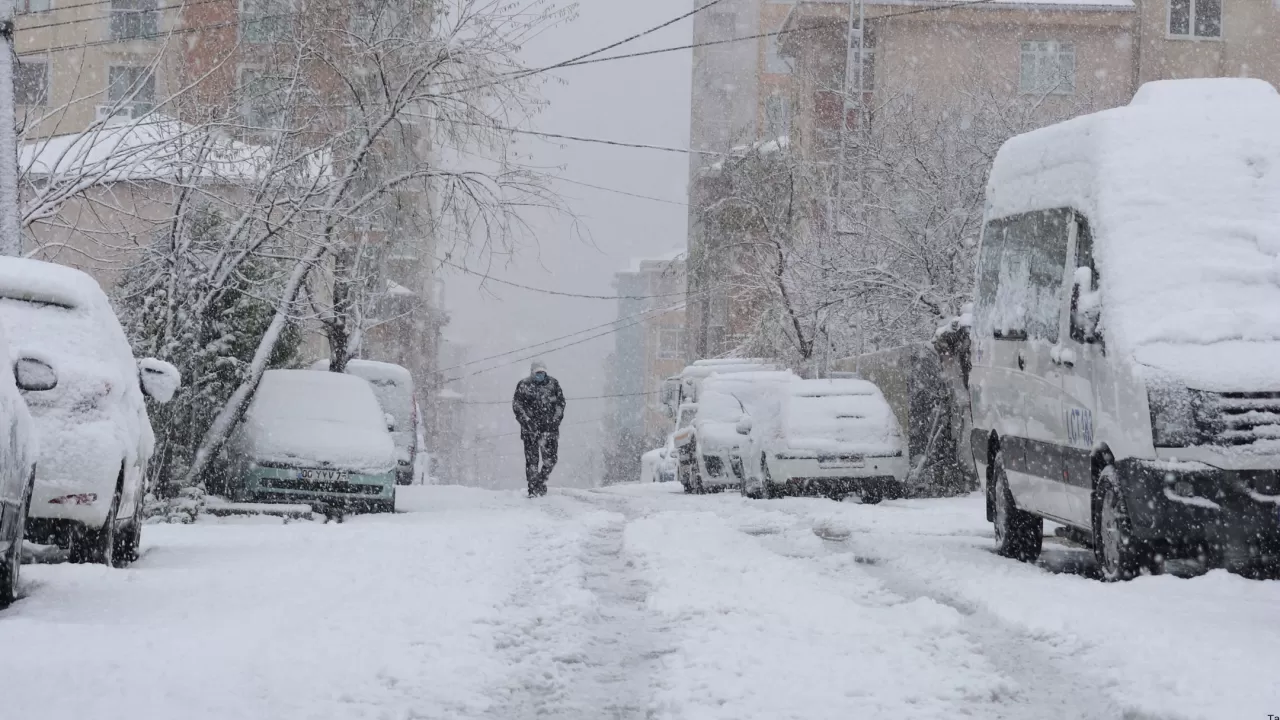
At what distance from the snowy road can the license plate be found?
526 centimetres

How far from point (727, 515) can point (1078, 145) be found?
6.21m

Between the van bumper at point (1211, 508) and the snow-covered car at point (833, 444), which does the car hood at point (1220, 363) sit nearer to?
the van bumper at point (1211, 508)

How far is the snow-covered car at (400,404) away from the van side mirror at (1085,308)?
1985cm

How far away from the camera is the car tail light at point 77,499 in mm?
9164

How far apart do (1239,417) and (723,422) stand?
52.6 feet

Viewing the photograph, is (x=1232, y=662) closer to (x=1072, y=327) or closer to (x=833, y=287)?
(x=1072, y=327)

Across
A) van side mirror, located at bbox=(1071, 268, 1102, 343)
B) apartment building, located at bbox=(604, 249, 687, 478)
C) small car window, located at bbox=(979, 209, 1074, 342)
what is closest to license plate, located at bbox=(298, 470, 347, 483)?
small car window, located at bbox=(979, 209, 1074, 342)

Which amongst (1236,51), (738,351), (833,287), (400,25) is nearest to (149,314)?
(400,25)

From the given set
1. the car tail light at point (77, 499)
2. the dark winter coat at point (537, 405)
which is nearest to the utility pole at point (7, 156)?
the car tail light at point (77, 499)

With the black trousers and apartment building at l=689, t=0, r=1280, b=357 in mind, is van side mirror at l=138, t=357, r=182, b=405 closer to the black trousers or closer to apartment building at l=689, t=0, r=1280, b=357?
the black trousers

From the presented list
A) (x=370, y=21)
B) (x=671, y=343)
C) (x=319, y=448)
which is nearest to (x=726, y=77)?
(x=671, y=343)

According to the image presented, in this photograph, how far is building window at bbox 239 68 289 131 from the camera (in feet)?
61.5

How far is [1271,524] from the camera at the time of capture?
8.83 meters

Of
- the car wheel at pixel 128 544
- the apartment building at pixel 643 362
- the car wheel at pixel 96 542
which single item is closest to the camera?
the car wheel at pixel 96 542
